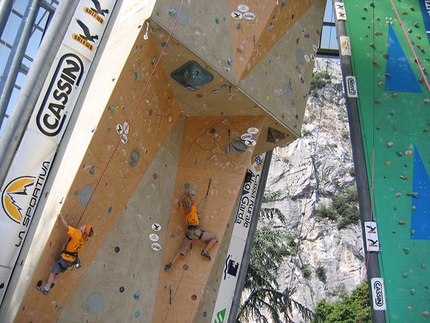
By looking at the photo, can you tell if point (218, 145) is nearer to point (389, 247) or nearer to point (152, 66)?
point (152, 66)

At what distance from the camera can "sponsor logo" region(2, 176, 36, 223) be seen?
20.0ft

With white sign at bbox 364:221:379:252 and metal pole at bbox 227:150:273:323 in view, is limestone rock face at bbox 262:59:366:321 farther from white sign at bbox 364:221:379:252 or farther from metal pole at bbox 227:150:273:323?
→ white sign at bbox 364:221:379:252

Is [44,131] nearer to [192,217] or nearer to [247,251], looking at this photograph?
[192,217]

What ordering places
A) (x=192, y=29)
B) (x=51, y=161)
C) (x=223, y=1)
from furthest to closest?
1. (x=223, y=1)
2. (x=192, y=29)
3. (x=51, y=161)

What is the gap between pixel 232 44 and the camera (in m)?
7.52

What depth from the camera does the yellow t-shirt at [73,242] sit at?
6.00 meters

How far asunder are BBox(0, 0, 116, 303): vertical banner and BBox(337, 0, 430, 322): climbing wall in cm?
538

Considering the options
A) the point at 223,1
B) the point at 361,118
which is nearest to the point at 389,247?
the point at 361,118

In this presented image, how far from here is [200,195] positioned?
27.5ft

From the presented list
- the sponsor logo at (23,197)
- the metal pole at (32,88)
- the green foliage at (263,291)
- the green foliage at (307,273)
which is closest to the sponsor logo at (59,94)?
the metal pole at (32,88)

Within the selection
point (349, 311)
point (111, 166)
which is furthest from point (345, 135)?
point (111, 166)

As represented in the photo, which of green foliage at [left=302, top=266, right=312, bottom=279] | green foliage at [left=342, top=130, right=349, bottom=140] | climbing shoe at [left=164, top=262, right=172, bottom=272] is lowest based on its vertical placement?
climbing shoe at [left=164, top=262, right=172, bottom=272]

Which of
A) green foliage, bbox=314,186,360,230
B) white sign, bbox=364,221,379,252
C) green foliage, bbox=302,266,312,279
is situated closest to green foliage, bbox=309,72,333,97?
green foliage, bbox=314,186,360,230

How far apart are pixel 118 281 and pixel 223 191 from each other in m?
2.26
